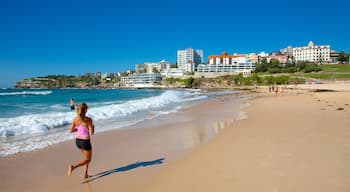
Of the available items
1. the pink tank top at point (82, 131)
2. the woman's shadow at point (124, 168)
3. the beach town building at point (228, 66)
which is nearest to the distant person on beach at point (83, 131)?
the pink tank top at point (82, 131)

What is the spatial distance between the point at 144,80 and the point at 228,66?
5083 centimetres

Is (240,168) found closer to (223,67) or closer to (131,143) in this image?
(131,143)

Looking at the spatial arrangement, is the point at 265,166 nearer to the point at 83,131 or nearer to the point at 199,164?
the point at 199,164

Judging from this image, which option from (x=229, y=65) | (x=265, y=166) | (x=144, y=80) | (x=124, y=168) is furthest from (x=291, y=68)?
(x=124, y=168)

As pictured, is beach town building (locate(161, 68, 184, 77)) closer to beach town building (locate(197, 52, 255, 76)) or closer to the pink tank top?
beach town building (locate(197, 52, 255, 76))

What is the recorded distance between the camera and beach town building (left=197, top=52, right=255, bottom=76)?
398ft

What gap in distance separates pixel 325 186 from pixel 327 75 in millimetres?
85007

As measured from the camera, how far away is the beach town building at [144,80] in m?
142

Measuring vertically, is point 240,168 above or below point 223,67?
below

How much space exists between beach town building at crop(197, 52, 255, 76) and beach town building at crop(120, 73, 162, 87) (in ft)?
85.4

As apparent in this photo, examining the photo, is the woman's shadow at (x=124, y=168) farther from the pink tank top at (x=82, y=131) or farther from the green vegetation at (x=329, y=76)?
the green vegetation at (x=329, y=76)

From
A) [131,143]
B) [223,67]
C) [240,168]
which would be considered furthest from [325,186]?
[223,67]

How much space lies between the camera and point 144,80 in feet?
480

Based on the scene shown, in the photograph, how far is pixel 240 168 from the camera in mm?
4324
